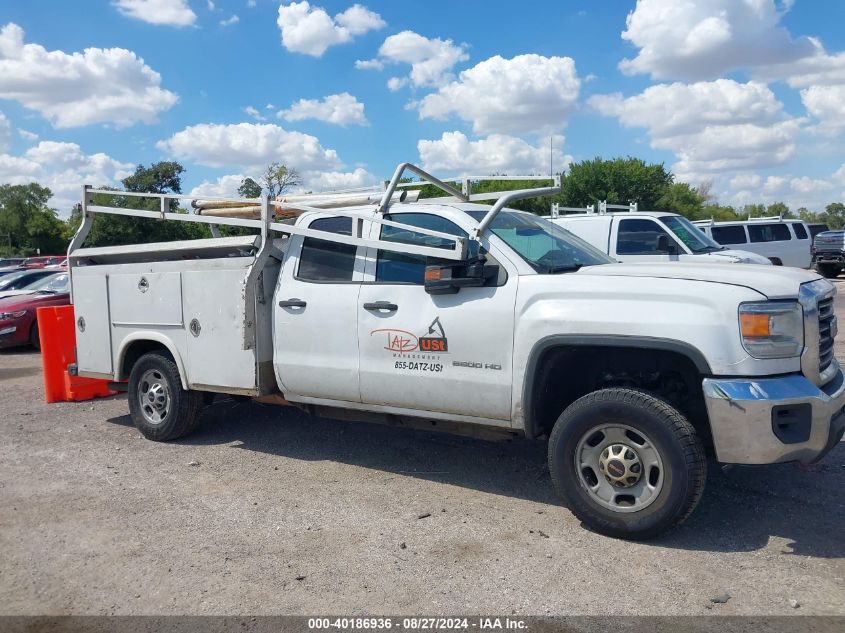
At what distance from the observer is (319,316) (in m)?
5.59

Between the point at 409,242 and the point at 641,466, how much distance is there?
222 centimetres

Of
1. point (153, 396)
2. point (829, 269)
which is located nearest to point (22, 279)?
point (153, 396)

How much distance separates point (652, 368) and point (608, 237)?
720cm

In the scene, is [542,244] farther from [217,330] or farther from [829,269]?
[829,269]

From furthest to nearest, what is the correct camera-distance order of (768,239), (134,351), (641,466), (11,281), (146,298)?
(768,239) < (11,281) < (134,351) < (146,298) < (641,466)

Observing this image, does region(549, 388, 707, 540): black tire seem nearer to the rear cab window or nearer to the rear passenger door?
the rear passenger door

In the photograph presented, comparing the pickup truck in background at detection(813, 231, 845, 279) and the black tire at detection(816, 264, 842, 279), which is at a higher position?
the pickup truck in background at detection(813, 231, 845, 279)

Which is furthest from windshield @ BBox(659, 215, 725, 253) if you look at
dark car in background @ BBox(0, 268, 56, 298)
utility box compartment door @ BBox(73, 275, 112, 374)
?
dark car in background @ BBox(0, 268, 56, 298)

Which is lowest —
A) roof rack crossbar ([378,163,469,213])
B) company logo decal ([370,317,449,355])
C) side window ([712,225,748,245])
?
company logo decal ([370,317,449,355])

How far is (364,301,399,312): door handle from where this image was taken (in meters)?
5.21

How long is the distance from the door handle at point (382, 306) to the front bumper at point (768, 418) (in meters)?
2.11

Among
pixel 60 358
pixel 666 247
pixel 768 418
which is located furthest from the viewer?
pixel 666 247

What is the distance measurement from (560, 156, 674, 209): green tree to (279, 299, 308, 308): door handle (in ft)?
126

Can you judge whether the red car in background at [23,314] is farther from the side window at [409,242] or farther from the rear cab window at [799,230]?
the rear cab window at [799,230]
